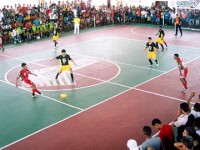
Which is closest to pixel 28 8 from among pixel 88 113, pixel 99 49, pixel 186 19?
pixel 99 49

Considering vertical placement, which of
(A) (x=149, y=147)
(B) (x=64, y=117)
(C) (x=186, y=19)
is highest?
(C) (x=186, y=19)

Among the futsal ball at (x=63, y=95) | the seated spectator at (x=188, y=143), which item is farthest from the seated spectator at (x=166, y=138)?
the futsal ball at (x=63, y=95)

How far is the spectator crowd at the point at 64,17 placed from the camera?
28125 mm

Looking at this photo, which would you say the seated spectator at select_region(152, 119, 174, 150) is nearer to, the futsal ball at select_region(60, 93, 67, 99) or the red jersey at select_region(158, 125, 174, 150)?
the red jersey at select_region(158, 125, 174, 150)

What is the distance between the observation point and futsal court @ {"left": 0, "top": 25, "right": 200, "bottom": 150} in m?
11.0

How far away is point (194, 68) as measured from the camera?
59.7ft

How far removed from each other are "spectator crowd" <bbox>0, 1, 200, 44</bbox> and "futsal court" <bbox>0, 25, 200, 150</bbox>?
378 cm

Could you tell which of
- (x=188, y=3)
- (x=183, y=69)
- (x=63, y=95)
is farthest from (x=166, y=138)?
(x=188, y=3)

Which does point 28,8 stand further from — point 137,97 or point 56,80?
point 137,97

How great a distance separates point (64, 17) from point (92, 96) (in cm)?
1897

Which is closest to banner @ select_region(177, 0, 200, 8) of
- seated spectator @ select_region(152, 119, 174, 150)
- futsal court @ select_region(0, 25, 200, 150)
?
futsal court @ select_region(0, 25, 200, 150)

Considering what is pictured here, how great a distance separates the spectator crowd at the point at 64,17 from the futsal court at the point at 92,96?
3.78 metres

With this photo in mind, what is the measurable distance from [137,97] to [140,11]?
2243 cm

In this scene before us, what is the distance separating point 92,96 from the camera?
14.7 m
